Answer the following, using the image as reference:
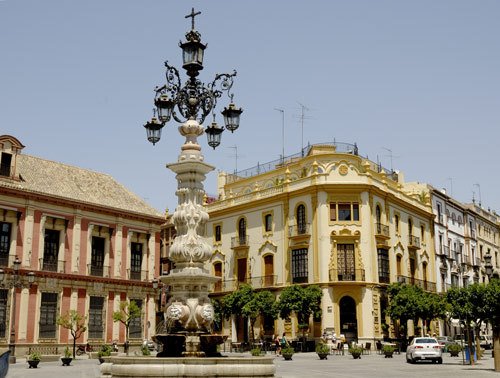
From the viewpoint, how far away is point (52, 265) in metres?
36.4

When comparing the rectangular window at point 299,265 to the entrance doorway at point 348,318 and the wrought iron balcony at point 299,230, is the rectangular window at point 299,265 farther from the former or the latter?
the entrance doorway at point 348,318

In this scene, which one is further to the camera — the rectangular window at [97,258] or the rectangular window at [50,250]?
the rectangular window at [97,258]

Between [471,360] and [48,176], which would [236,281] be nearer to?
[48,176]

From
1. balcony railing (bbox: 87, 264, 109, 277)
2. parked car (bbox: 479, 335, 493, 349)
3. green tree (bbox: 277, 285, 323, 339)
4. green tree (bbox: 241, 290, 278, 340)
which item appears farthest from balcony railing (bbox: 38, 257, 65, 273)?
parked car (bbox: 479, 335, 493, 349)

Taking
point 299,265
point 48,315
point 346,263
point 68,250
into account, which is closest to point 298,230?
point 299,265

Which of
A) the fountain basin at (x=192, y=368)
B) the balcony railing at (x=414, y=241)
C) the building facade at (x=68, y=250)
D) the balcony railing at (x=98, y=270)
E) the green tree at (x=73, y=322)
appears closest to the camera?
the fountain basin at (x=192, y=368)

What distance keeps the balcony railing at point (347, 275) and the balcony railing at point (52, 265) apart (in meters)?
16.5

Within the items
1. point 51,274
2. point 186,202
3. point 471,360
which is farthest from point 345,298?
point 186,202

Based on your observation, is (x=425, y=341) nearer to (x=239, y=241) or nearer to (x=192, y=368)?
(x=192, y=368)

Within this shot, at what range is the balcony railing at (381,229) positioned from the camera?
41.1m

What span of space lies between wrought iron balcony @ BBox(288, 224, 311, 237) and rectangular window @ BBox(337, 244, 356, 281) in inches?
92.4

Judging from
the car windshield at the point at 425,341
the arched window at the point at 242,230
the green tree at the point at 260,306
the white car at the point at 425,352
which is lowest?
the white car at the point at 425,352

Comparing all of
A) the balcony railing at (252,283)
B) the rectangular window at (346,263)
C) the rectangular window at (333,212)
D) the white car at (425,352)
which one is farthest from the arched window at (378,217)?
the white car at (425,352)

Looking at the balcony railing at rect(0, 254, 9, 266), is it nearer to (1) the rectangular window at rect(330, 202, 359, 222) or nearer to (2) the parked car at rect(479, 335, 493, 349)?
(1) the rectangular window at rect(330, 202, 359, 222)
